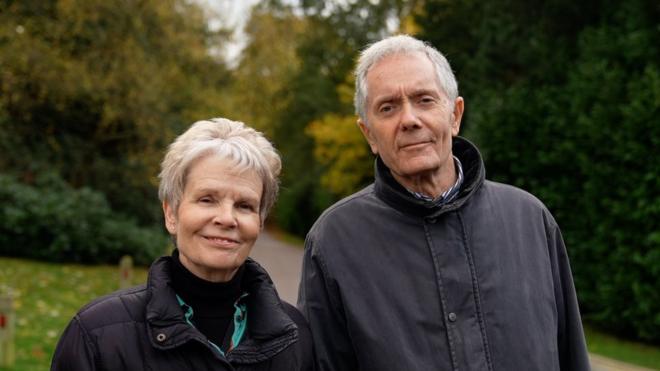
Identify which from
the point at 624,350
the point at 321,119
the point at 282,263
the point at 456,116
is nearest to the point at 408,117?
the point at 456,116

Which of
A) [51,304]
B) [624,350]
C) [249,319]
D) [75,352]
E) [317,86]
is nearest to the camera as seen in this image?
[75,352]

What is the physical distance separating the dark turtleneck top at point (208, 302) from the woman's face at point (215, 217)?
29mm

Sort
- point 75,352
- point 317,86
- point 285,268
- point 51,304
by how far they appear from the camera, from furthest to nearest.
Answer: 1. point 317,86
2. point 285,268
3. point 51,304
4. point 75,352

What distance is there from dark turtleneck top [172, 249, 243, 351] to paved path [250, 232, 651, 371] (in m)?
4.02

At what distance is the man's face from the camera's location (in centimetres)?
279

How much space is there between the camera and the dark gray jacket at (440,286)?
265 cm

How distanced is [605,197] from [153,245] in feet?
36.2

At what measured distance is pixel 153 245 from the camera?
1858 centimetres

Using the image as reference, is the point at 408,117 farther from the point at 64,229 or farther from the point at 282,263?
the point at 282,263

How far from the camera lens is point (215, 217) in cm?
248

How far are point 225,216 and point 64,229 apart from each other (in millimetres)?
15721

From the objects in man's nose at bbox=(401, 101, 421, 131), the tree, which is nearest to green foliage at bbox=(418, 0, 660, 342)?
man's nose at bbox=(401, 101, 421, 131)

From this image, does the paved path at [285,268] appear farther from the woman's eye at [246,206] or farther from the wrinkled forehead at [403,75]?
the woman's eye at [246,206]

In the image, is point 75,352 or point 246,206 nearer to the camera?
point 75,352
